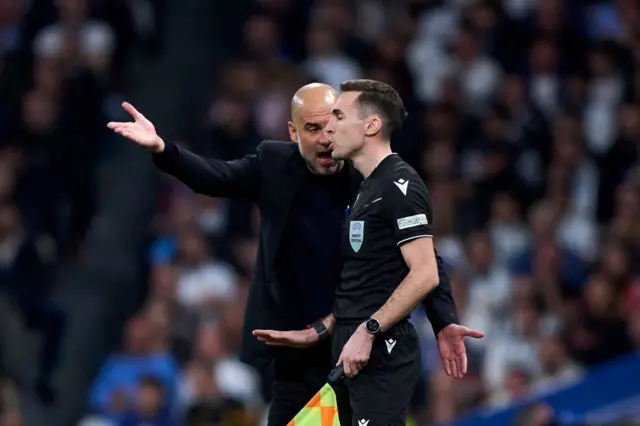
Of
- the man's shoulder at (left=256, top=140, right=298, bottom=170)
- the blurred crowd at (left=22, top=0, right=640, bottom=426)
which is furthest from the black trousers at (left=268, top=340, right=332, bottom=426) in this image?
the blurred crowd at (left=22, top=0, right=640, bottom=426)

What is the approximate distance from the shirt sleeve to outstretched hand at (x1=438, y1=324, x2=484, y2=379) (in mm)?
510

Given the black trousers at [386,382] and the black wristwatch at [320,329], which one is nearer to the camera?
the black trousers at [386,382]

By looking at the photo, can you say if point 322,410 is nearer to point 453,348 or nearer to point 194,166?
point 453,348

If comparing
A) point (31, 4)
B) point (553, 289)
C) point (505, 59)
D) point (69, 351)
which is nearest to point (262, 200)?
point (553, 289)

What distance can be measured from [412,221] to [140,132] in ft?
4.02

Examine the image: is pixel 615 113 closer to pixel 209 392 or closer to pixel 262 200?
pixel 209 392

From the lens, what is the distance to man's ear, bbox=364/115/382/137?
5.72 m

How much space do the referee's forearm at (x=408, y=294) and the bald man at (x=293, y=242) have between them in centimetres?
69

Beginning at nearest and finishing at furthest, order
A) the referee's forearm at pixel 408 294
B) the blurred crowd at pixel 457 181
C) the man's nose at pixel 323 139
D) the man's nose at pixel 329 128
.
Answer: the referee's forearm at pixel 408 294 < the man's nose at pixel 329 128 < the man's nose at pixel 323 139 < the blurred crowd at pixel 457 181

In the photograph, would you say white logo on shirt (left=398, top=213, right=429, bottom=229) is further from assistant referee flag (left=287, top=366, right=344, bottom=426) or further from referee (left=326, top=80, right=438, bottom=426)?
assistant referee flag (left=287, top=366, right=344, bottom=426)

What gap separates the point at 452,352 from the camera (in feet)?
19.3

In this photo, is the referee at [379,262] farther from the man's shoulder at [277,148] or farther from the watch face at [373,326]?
the man's shoulder at [277,148]

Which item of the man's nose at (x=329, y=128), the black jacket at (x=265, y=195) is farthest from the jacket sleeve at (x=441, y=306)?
the man's nose at (x=329, y=128)

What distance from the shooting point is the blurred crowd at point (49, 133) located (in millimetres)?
11797
